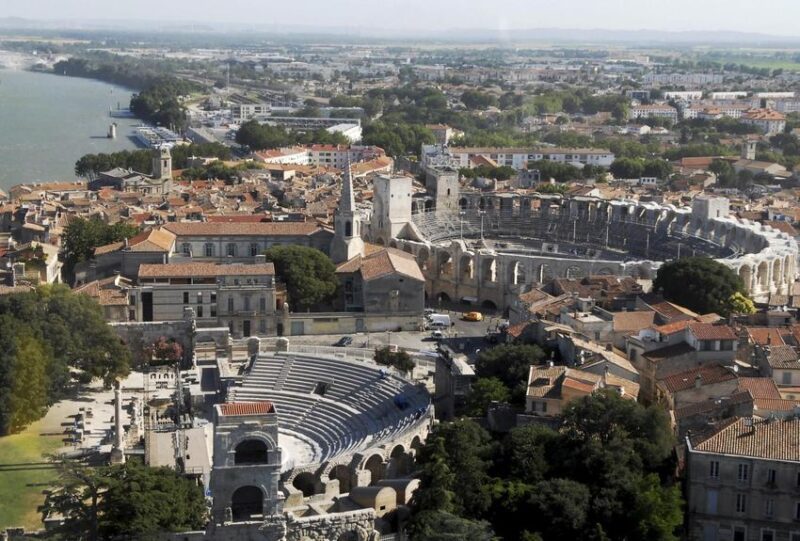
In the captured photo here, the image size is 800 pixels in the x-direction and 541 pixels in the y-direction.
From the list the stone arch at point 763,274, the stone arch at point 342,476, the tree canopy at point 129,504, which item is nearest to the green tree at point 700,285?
the stone arch at point 763,274

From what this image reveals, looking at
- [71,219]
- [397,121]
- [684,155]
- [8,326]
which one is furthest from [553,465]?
[397,121]

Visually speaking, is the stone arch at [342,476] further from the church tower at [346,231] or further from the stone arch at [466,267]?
the stone arch at [466,267]

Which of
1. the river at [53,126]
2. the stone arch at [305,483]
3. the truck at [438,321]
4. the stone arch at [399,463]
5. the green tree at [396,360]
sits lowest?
the river at [53,126]

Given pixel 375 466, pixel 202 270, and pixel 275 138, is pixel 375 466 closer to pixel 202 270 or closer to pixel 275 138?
pixel 202 270

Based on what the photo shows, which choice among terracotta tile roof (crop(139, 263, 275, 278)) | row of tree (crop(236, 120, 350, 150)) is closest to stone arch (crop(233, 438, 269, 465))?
terracotta tile roof (crop(139, 263, 275, 278))

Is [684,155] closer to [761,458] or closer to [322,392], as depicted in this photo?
[322,392]

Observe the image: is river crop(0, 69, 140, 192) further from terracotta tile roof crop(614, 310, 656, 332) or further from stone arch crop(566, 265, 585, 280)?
terracotta tile roof crop(614, 310, 656, 332)
